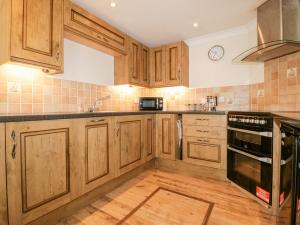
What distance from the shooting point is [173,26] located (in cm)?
246

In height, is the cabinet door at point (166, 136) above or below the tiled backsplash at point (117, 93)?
A: below

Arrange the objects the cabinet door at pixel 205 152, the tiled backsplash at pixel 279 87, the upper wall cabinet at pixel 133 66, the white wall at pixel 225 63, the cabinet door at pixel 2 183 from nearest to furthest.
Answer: the cabinet door at pixel 2 183, the tiled backsplash at pixel 279 87, the cabinet door at pixel 205 152, the white wall at pixel 225 63, the upper wall cabinet at pixel 133 66

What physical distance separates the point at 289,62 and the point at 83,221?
2795mm

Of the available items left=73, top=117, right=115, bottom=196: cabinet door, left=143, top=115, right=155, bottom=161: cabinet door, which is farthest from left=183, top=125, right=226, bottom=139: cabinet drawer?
left=73, top=117, right=115, bottom=196: cabinet door

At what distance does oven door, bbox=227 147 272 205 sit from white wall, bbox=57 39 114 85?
2.13m

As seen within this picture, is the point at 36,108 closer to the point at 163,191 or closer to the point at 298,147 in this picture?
the point at 163,191

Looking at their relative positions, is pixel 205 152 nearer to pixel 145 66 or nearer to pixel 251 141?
pixel 251 141

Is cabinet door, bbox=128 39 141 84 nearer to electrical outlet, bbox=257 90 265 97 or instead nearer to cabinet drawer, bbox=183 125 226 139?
cabinet drawer, bbox=183 125 226 139

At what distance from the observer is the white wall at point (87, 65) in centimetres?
205

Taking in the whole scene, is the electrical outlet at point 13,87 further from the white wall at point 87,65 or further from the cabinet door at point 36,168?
the cabinet door at point 36,168

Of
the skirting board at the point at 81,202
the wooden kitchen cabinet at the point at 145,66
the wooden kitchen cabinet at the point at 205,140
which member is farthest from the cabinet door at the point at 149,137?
the wooden kitchen cabinet at the point at 145,66

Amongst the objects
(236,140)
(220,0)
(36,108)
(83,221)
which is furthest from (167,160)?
(220,0)

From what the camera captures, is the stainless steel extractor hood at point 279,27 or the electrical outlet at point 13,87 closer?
the electrical outlet at point 13,87

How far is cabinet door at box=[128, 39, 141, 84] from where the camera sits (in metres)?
2.70
